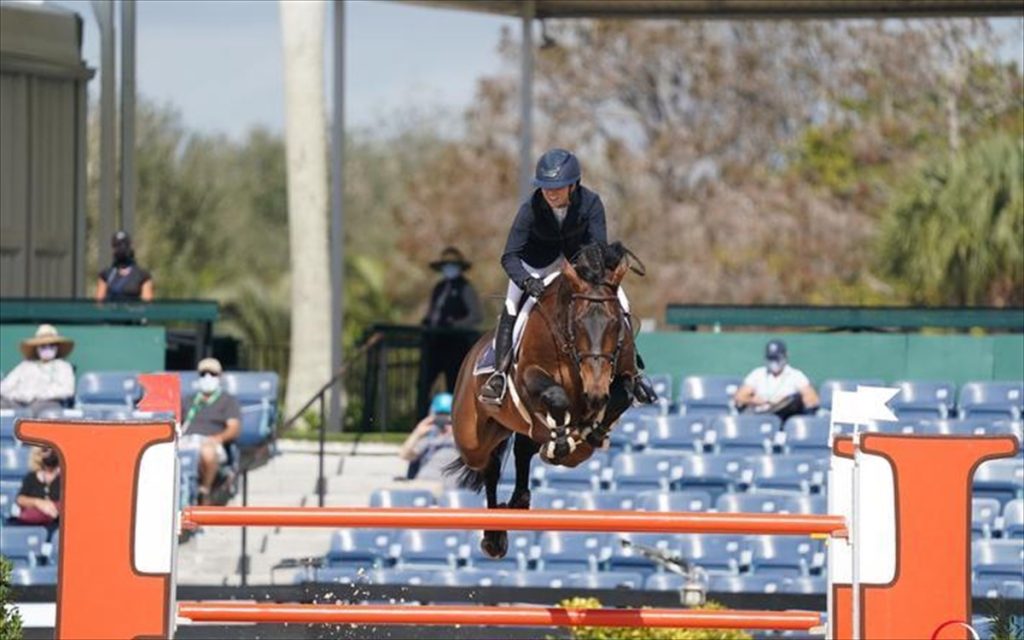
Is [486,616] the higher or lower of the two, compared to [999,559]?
higher

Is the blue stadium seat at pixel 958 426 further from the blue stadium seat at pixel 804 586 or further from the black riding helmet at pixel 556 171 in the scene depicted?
the black riding helmet at pixel 556 171

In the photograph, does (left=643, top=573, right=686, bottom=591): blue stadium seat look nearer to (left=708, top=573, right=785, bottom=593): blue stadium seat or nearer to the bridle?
(left=708, top=573, right=785, bottom=593): blue stadium seat

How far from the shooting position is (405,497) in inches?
530

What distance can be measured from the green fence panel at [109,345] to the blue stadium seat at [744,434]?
4.58 meters

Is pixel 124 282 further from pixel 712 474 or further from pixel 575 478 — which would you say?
pixel 712 474

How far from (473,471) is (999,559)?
4812 mm

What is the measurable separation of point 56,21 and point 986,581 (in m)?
10.9

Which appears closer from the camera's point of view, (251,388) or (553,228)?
(553,228)

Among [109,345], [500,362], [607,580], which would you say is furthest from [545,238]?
[109,345]

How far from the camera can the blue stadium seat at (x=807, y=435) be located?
1446 cm

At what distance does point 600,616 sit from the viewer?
7664 mm

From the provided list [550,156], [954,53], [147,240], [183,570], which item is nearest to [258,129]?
Result: [147,240]

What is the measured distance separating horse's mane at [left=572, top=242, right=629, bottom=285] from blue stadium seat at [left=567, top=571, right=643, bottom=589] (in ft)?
16.2

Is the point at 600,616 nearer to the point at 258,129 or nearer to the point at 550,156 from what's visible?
the point at 550,156
